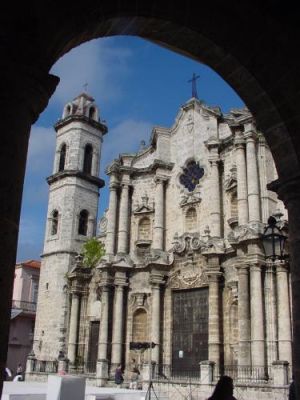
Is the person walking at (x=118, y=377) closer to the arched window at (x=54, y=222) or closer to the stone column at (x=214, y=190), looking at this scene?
the stone column at (x=214, y=190)

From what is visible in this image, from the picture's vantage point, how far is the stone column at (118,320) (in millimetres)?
22031

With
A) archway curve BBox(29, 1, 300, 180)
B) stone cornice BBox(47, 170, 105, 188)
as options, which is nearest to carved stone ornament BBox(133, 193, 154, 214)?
stone cornice BBox(47, 170, 105, 188)

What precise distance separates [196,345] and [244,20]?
1665cm

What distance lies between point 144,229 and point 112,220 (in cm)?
169

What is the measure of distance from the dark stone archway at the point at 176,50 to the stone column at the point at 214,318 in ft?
46.1

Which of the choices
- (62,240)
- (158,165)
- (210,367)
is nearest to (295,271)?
(210,367)

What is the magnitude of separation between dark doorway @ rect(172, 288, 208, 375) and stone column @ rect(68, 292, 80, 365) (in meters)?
6.00

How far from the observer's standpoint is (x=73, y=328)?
25.2 metres

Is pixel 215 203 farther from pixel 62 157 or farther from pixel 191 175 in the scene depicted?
pixel 62 157

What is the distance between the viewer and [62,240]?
93.1 feet

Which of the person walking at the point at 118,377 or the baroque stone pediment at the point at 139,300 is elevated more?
the baroque stone pediment at the point at 139,300

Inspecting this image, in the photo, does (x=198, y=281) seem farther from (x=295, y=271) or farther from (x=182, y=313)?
(x=295, y=271)

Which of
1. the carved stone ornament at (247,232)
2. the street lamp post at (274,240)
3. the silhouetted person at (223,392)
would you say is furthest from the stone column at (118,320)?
the silhouetted person at (223,392)

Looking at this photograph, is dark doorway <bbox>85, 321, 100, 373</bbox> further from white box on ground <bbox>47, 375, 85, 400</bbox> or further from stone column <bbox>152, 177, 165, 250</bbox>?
white box on ground <bbox>47, 375, 85, 400</bbox>
